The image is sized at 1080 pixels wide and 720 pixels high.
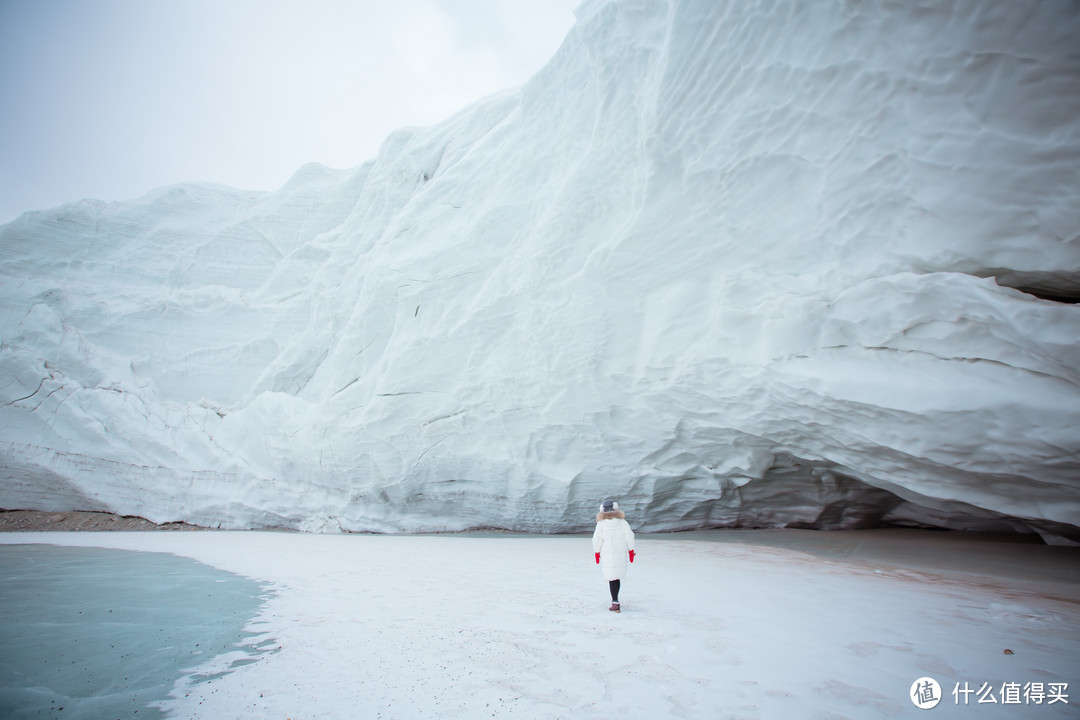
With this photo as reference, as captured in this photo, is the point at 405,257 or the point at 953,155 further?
the point at 405,257

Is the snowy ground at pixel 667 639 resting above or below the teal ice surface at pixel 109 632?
above

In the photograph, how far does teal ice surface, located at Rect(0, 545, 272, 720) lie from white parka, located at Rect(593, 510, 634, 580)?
2.59m

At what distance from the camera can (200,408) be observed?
1341 centimetres

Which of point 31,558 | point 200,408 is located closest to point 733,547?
point 31,558

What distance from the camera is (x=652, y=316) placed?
728 cm

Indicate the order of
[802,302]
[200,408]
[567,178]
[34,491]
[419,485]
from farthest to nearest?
[200,408], [34,491], [419,485], [567,178], [802,302]

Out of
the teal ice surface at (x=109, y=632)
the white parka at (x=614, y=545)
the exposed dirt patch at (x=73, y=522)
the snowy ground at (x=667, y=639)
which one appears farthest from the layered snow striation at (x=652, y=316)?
the teal ice surface at (x=109, y=632)

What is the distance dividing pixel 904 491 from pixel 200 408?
53.8 feet

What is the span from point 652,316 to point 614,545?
4218 millimetres

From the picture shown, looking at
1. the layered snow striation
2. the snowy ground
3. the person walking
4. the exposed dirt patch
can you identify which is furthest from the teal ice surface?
the exposed dirt patch

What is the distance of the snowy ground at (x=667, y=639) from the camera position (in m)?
2.29

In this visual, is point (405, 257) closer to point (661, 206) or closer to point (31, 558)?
point (661, 206)

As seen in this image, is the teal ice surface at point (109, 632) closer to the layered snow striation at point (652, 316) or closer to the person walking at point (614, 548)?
the person walking at point (614, 548)

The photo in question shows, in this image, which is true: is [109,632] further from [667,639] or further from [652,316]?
[652,316]
